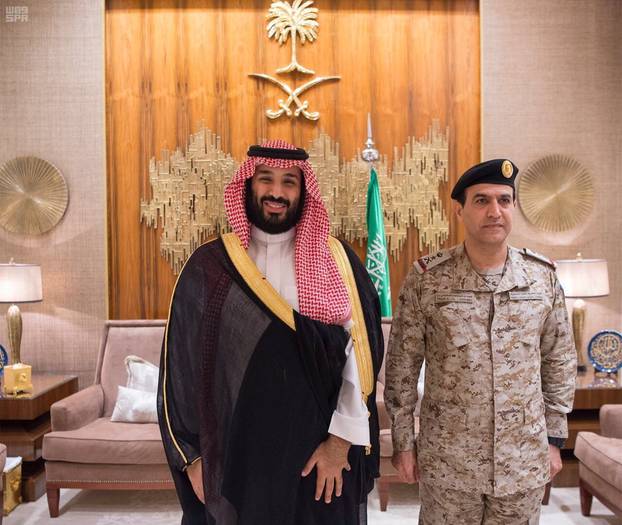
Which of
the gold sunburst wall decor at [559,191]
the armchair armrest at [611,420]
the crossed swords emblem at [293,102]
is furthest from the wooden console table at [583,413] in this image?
the crossed swords emblem at [293,102]

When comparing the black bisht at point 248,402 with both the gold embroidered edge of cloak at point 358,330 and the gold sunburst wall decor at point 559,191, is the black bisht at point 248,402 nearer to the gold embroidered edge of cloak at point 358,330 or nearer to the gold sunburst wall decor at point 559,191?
the gold embroidered edge of cloak at point 358,330

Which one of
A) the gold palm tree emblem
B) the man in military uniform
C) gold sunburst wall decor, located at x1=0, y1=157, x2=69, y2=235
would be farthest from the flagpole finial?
the man in military uniform

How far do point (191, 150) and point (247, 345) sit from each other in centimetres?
267

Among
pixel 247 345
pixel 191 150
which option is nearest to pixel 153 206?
pixel 191 150

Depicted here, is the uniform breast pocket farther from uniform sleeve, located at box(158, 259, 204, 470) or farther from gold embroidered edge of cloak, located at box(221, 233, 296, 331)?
uniform sleeve, located at box(158, 259, 204, 470)

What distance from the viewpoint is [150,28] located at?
4227 mm

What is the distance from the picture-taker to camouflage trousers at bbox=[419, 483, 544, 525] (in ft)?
6.07

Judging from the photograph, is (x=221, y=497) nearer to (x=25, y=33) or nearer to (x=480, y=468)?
(x=480, y=468)

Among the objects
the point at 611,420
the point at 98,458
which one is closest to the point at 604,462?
the point at 611,420

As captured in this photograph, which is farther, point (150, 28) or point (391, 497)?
point (150, 28)

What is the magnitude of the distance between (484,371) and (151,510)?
2.29 m

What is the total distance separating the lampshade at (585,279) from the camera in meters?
A: 3.78

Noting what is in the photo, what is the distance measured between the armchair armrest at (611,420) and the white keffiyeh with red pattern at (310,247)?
203 cm

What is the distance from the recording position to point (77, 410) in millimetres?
3445
